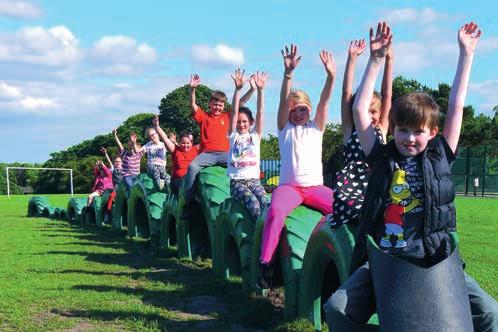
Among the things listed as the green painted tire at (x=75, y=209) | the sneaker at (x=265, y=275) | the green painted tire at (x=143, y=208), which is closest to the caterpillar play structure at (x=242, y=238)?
the green painted tire at (x=143, y=208)

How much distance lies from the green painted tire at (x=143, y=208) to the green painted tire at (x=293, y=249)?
497 cm

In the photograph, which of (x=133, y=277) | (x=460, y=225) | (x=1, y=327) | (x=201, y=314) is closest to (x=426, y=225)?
(x=201, y=314)

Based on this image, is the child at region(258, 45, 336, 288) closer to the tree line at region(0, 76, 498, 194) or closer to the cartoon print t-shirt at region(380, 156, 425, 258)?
the cartoon print t-shirt at region(380, 156, 425, 258)

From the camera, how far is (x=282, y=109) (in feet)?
16.5

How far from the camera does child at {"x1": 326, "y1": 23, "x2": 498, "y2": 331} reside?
9.41 ft

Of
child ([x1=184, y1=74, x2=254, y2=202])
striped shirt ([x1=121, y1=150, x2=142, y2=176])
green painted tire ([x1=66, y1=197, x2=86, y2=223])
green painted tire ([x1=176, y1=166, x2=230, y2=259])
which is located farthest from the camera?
green painted tire ([x1=66, y1=197, x2=86, y2=223])

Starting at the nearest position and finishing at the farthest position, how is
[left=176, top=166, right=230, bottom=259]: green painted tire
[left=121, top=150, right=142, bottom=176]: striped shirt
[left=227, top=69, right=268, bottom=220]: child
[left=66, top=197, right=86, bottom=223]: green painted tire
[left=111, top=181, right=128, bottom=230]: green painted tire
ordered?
[left=227, top=69, right=268, bottom=220]: child
[left=176, top=166, right=230, bottom=259]: green painted tire
[left=111, top=181, right=128, bottom=230]: green painted tire
[left=121, top=150, right=142, bottom=176]: striped shirt
[left=66, top=197, right=86, bottom=223]: green painted tire

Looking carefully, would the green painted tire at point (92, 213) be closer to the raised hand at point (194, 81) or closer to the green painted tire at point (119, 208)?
the green painted tire at point (119, 208)

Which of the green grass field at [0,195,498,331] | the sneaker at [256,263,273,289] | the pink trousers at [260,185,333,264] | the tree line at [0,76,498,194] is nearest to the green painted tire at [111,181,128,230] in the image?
the green grass field at [0,195,498,331]

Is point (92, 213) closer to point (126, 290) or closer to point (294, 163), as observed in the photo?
point (126, 290)

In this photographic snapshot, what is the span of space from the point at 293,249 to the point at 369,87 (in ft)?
6.42

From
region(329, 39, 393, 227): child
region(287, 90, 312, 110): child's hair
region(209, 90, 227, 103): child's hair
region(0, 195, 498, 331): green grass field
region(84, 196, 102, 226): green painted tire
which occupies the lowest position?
region(0, 195, 498, 331): green grass field

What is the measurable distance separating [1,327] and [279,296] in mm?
2409

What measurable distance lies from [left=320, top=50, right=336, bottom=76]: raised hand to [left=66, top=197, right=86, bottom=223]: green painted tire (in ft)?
40.2
